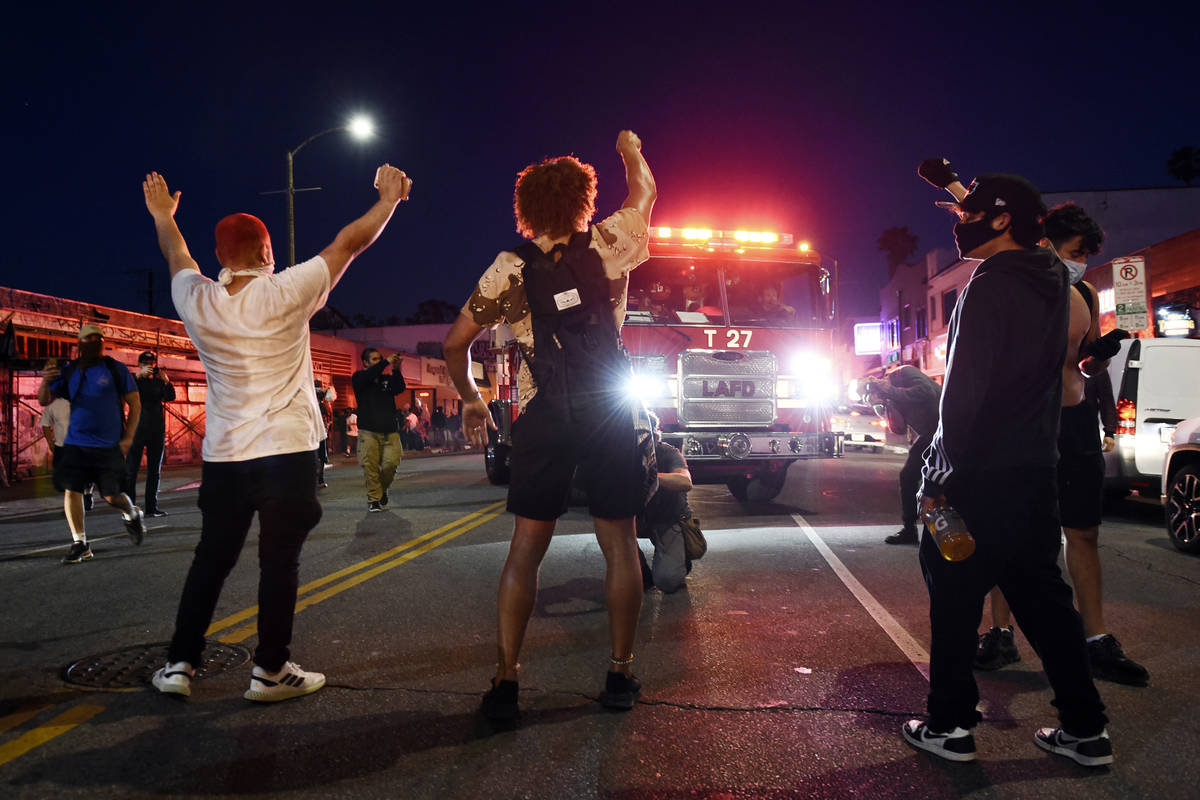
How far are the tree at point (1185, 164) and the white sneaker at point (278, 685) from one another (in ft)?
159

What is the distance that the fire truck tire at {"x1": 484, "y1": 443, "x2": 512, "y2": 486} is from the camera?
1256cm

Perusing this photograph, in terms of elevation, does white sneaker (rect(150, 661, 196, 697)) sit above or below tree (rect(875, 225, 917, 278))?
below

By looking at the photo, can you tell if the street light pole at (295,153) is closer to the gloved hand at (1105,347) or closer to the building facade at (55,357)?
the building facade at (55,357)

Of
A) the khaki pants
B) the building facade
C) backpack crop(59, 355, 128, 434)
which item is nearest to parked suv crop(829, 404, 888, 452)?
the building facade

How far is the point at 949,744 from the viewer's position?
284 cm

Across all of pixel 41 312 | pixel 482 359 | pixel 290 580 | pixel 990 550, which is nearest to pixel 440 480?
pixel 482 359

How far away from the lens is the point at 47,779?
272 centimetres

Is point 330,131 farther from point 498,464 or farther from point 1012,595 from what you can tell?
point 1012,595

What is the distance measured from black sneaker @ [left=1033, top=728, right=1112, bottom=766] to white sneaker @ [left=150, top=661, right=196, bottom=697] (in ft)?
10.9

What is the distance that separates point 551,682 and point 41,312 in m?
18.3

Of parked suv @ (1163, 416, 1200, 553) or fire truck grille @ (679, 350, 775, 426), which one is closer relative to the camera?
parked suv @ (1163, 416, 1200, 553)

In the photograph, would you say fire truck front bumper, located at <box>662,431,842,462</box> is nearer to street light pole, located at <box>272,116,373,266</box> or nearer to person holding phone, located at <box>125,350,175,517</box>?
person holding phone, located at <box>125,350,175,517</box>

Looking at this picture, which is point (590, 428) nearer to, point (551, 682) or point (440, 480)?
point (551, 682)

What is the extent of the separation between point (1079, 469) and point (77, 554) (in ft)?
23.6
